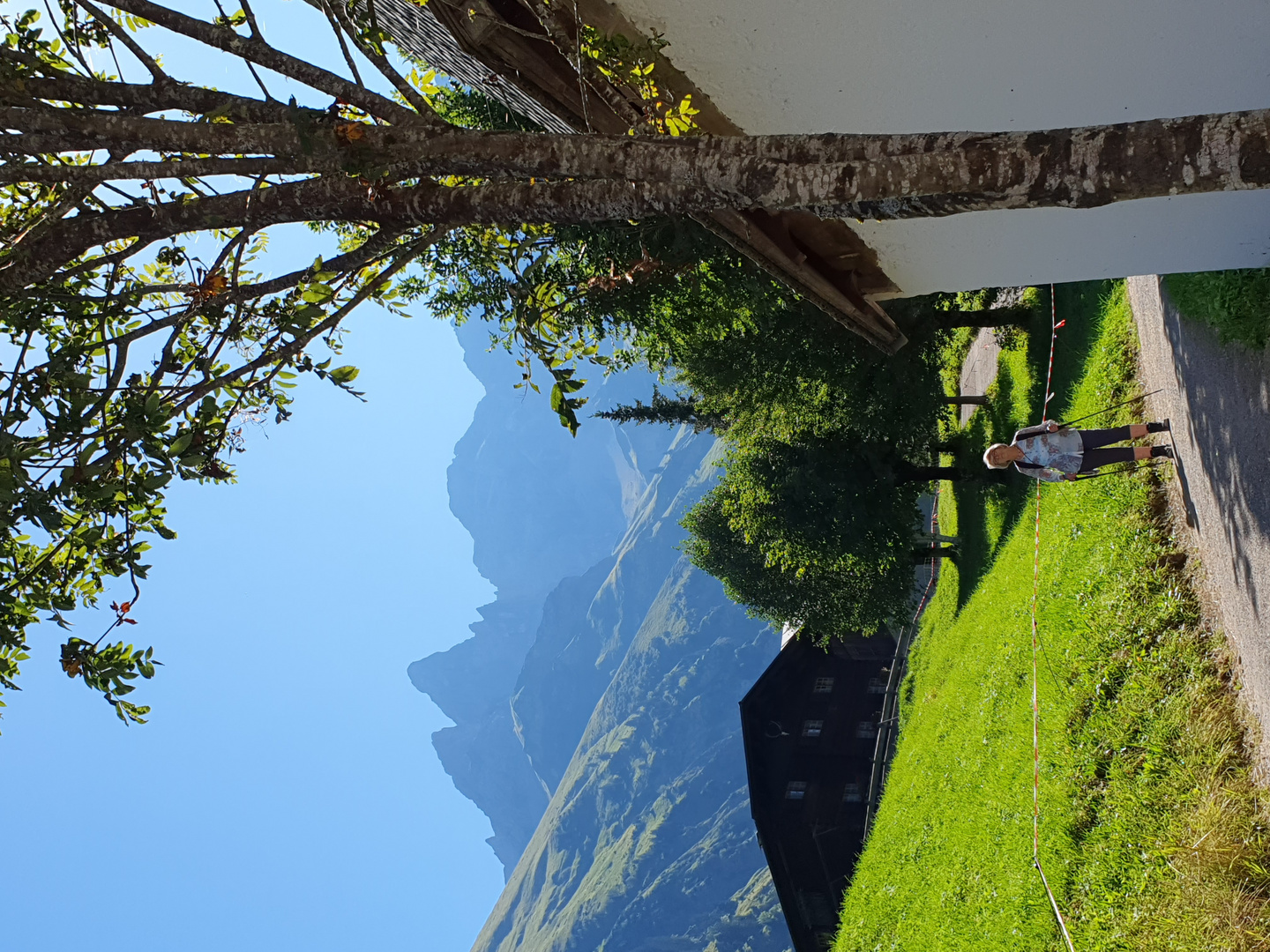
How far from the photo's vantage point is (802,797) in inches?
1377

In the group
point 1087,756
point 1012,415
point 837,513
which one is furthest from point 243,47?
point 837,513

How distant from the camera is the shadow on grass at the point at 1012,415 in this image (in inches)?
621

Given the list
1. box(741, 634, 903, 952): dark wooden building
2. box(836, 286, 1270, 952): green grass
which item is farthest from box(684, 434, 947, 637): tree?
box(836, 286, 1270, 952): green grass

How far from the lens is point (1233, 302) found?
8414 millimetres

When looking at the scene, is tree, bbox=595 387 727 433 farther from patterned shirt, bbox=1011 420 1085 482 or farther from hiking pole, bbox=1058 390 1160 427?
patterned shirt, bbox=1011 420 1085 482

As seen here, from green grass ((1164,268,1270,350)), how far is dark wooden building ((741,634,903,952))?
23332mm

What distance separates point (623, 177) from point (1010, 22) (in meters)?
4.19

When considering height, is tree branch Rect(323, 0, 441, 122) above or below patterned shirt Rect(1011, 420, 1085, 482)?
below

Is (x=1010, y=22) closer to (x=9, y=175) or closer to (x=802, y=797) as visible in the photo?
(x=9, y=175)

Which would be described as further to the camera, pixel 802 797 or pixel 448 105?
pixel 802 797

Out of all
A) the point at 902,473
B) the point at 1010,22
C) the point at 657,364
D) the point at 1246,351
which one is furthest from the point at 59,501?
the point at 902,473

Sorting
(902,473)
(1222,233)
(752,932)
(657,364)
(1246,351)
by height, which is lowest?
(752,932)

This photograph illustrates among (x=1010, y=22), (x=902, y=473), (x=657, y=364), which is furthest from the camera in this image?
(x=902, y=473)

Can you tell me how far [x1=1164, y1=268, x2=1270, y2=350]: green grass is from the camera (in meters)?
7.92
